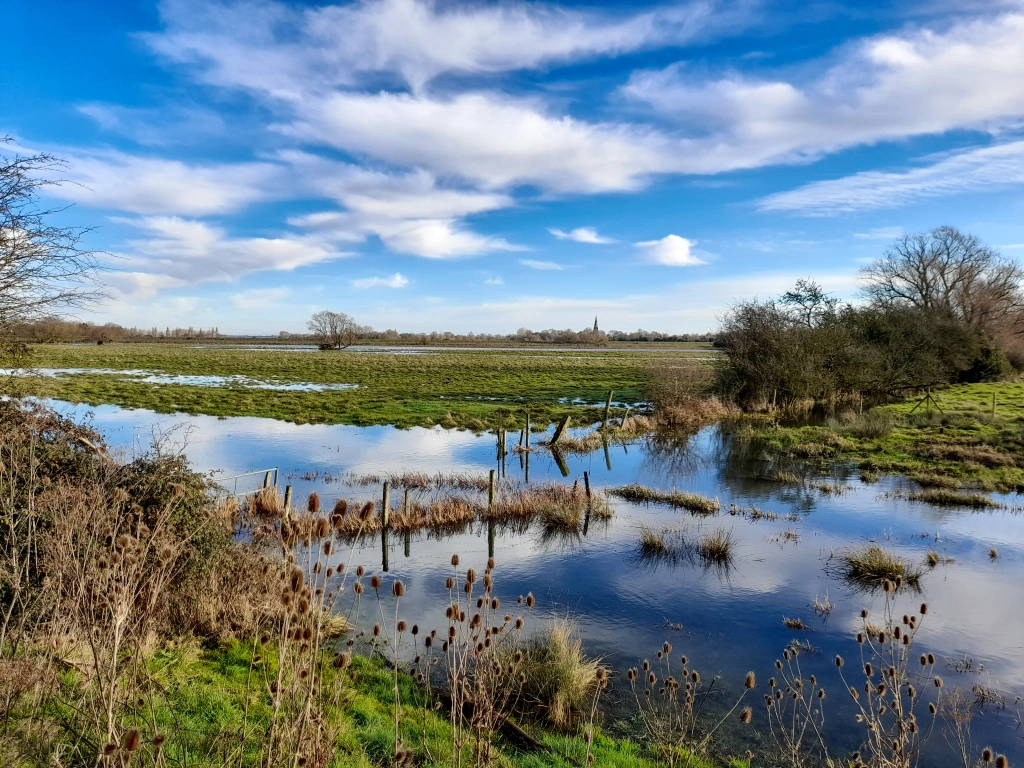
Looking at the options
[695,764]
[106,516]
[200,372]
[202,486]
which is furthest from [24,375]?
[200,372]

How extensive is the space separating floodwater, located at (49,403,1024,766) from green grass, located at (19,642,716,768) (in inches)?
49.1

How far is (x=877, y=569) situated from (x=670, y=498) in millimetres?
6951

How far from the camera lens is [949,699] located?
855 cm

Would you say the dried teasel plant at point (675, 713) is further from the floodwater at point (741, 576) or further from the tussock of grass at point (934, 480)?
the tussock of grass at point (934, 480)

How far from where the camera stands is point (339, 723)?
241 inches

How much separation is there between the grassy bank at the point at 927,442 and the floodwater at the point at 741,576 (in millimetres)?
2095

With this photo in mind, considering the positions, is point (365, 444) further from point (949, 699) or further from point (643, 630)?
point (949, 699)

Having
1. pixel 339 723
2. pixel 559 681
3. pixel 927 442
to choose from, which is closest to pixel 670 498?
pixel 559 681

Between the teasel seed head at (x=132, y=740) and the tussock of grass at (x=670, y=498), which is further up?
the teasel seed head at (x=132, y=740)

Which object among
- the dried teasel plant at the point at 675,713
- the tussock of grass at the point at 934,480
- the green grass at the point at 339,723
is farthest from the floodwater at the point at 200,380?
the dried teasel plant at the point at 675,713

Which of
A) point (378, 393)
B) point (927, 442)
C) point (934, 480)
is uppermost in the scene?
point (378, 393)

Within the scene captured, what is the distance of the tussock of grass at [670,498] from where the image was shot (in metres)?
18.6

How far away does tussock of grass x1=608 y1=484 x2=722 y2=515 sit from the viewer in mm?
18578

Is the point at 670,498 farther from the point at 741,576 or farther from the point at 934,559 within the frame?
the point at 934,559
